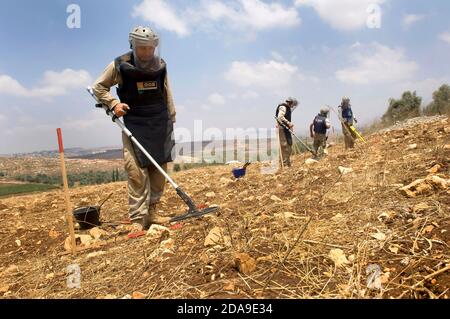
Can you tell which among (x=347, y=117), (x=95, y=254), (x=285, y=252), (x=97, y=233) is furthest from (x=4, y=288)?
(x=347, y=117)

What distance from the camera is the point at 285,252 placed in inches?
80.3

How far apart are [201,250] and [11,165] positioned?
17.4 meters

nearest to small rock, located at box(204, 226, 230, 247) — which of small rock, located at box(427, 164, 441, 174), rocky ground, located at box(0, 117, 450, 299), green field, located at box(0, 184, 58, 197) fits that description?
rocky ground, located at box(0, 117, 450, 299)

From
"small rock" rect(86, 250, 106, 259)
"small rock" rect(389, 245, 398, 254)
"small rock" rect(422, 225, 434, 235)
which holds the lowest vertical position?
"small rock" rect(86, 250, 106, 259)

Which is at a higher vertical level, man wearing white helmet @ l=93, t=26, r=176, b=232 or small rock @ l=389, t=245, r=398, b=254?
man wearing white helmet @ l=93, t=26, r=176, b=232

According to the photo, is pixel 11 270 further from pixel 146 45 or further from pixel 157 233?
pixel 146 45

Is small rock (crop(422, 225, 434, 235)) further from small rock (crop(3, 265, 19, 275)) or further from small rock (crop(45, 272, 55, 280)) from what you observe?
small rock (crop(3, 265, 19, 275))

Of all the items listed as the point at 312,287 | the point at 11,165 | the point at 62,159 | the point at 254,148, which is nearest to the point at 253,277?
the point at 312,287

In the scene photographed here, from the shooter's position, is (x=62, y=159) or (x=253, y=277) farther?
(x=62, y=159)

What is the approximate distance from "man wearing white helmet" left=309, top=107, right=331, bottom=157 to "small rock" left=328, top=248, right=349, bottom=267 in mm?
7072

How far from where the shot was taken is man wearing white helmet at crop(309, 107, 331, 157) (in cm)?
894

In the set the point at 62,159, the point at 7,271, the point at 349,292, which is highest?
the point at 62,159

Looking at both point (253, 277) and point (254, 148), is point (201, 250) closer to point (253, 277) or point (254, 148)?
point (253, 277)

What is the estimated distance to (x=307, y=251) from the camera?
2.04 meters
